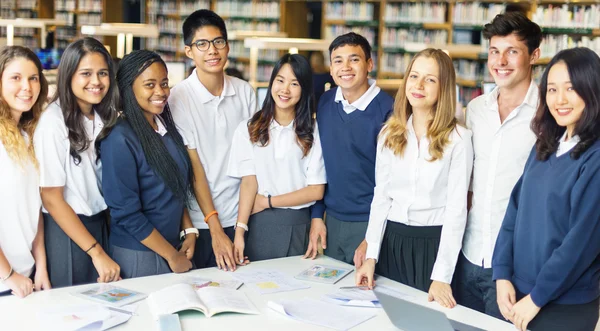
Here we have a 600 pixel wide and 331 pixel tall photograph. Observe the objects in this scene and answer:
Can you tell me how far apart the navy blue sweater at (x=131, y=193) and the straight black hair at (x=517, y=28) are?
1.33 meters

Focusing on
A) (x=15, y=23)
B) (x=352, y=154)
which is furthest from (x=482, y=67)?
(x=352, y=154)

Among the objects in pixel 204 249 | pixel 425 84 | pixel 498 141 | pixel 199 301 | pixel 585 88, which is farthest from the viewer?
pixel 204 249

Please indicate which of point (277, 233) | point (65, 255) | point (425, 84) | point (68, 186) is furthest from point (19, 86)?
point (425, 84)

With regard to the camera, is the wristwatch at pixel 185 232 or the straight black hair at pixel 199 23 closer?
the wristwatch at pixel 185 232

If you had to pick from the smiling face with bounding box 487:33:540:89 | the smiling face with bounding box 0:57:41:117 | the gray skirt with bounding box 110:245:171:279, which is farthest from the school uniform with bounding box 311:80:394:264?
the smiling face with bounding box 0:57:41:117

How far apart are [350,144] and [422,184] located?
0.42 m

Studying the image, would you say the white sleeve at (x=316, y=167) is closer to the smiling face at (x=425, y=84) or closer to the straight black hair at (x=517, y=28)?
the smiling face at (x=425, y=84)

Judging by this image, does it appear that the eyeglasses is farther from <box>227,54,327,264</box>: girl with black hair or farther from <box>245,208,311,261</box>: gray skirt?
<box>245,208,311,261</box>: gray skirt

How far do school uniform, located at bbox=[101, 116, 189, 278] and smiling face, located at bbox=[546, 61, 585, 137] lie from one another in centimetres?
141

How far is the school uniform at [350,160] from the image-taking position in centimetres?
283

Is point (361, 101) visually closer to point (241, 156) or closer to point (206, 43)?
point (241, 156)

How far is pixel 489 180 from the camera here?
2.42 metres

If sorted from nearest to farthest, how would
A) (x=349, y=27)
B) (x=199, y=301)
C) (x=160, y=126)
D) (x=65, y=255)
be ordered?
(x=199, y=301) < (x=65, y=255) < (x=160, y=126) < (x=349, y=27)

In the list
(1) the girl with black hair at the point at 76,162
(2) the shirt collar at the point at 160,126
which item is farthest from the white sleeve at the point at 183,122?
(1) the girl with black hair at the point at 76,162
